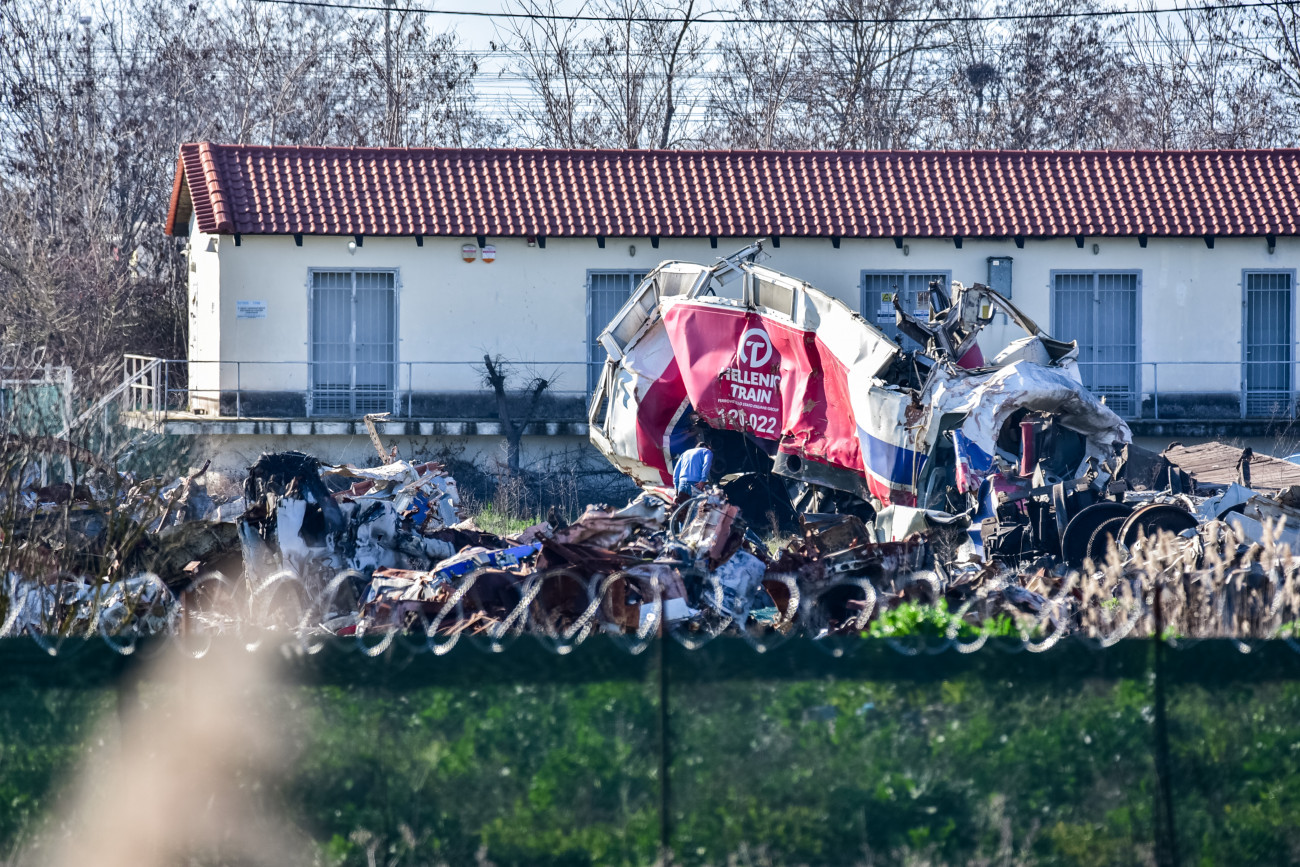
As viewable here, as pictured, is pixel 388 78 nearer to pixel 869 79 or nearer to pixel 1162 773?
pixel 869 79

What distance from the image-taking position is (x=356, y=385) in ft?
74.3

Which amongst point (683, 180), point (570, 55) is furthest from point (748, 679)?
point (570, 55)

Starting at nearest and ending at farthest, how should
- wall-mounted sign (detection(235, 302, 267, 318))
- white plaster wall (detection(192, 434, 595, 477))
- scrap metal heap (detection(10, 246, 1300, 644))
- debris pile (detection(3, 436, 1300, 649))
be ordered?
debris pile (detection(3, 436, 1300, 649)) < scrap metal heap (detection(10, 246, 1300, 644)) < white plaster wall (detection(192, 434, 595, 477)) < wall-mounted sign (detection(235, 302, 267, 318))

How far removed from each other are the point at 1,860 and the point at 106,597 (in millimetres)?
4041

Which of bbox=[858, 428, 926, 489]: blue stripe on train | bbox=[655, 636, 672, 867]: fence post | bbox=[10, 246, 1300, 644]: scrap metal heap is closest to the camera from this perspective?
bbox=[655, 636, 672, 867]: fence post

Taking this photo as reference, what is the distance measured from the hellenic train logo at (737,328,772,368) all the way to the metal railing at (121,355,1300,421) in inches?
287

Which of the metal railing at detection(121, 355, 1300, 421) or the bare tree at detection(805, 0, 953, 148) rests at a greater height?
the bare tree at detection(805, 0, 953, 148)

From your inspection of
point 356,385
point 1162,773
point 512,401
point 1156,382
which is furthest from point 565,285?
point 1162,773

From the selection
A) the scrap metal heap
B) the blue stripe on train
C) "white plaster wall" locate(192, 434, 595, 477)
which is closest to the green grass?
the scrap metal heap

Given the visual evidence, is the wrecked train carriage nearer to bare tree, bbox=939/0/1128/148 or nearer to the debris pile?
the debris pile

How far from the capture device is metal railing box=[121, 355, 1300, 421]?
73.6 feet

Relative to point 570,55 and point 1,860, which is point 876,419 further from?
point 570,55

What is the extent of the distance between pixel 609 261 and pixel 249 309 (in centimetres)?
527

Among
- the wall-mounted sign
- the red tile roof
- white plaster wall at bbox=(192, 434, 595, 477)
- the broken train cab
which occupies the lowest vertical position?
white plaster wall at bbox=(192, 434, 595, 477)
